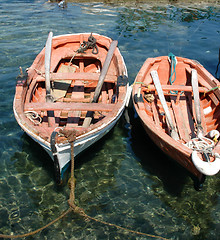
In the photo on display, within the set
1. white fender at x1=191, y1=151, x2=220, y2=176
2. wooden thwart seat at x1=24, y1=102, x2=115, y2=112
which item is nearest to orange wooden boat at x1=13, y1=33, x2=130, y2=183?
wooden thwart seat at x1=24, y1=102, x2=115, y2=112

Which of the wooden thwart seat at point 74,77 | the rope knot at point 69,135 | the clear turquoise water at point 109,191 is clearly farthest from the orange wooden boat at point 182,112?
the rope knot at point 69,135

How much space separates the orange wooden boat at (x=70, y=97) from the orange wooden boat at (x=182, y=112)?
0.86 metres

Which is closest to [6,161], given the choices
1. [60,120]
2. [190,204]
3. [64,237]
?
[60,120]

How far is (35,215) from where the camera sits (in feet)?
17.6

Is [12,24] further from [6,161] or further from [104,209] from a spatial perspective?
[104,209]

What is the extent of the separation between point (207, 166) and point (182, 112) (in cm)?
353

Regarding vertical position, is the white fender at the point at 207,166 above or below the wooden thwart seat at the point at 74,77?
below

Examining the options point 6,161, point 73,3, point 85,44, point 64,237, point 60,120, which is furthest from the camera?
point 73,3

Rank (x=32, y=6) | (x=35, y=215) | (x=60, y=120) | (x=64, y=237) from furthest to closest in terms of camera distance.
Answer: (x=32, y=6) < (x=60, y=120) < (x=35, y=215) < (x=64, y=237)

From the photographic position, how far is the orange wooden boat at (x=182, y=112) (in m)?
4.96

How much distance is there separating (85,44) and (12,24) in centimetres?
911

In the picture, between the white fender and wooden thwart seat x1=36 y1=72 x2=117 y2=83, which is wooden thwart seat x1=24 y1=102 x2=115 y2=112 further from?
the white fender

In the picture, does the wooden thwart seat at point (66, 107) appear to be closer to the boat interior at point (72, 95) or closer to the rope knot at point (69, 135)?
the boat interior at point (72, 95)

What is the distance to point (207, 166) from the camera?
4395mm
